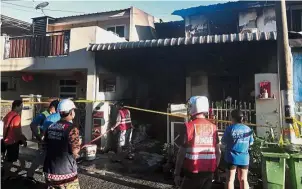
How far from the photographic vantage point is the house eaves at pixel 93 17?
14653 millimetres

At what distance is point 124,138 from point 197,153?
5.47 meters

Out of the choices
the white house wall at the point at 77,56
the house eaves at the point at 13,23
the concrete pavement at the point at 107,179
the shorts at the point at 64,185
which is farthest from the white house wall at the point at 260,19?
the house eaves at the point at 13,23

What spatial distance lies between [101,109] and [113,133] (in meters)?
0.93

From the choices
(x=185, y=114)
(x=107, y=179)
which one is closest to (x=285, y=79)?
(x=185, y=114)

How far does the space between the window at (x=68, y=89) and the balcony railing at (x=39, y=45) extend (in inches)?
104

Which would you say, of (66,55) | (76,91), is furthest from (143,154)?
(76,91)

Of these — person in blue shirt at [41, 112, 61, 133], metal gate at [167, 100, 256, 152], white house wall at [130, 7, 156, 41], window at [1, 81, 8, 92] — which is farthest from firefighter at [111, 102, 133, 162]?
window at [1, 81, 8, 92]

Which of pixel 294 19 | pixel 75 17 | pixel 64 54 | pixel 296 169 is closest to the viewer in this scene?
pixel 296 169

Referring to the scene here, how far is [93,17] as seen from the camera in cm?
1531

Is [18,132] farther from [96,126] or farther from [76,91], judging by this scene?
[76,91]

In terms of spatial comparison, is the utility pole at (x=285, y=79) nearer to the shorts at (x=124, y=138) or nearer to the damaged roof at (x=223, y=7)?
the shorts at (x=124, y=138)

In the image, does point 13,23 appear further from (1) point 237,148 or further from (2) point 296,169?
(2) point 296,169

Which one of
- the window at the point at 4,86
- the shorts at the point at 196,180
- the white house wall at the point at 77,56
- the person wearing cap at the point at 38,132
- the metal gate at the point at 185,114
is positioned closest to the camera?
the shorts at the point at 196,180

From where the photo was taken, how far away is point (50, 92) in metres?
13.7
